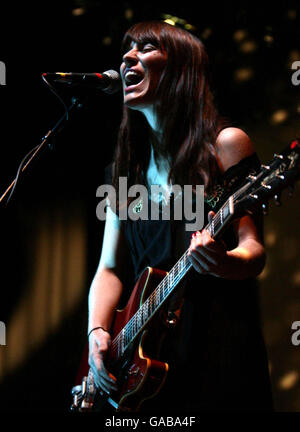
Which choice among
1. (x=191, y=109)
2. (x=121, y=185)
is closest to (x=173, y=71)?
(x=191, y=109)

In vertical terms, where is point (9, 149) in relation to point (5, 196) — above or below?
above

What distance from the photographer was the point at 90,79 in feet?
4.81

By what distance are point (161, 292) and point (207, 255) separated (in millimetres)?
295

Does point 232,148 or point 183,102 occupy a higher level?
point 183,102

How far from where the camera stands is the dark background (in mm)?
2387

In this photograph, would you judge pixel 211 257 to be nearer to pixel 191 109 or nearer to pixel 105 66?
pixel 191 109

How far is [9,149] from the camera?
2.52 metres

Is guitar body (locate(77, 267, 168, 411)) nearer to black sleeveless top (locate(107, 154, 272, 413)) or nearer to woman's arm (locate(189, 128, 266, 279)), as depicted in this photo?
black sleeveless top (locate(107, 154, 272, 413))

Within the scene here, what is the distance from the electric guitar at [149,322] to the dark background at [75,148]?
2.76ft

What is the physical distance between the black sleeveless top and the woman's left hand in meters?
0.14

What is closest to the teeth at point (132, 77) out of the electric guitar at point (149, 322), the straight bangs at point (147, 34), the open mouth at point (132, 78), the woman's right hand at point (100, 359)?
the open mouth at point (132, 78)

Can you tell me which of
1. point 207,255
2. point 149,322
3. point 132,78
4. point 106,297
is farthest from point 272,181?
point 106,297

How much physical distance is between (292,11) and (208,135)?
113 cm

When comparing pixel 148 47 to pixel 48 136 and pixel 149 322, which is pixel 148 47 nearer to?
pixel 48 136
